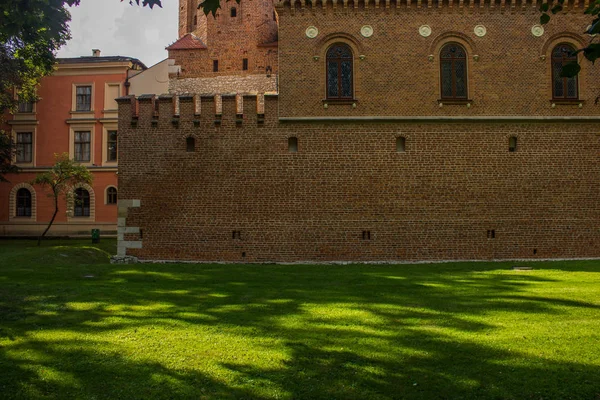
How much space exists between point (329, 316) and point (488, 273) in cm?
687

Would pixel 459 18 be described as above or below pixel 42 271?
above

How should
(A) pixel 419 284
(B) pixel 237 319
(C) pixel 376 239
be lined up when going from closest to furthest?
(B) pixel 237 319, (A) pixel 419 284, (C) pixel 376 239

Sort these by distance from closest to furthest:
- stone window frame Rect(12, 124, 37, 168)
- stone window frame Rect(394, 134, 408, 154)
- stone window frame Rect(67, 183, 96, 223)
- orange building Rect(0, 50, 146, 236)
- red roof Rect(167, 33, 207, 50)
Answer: stone window frame Rect(394, 134, 408, 154)
red roof Rect(167, 33, 207, 50)
stone window frame Rect(67, 183, 96, 223)
orange building Rect(0, 50, 146, 236)
stone window frame Rect(12, 124, 37, 168)

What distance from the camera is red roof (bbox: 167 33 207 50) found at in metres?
24.1

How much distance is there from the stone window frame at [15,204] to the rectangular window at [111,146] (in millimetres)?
5146

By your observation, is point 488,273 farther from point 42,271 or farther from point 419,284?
point 42,271

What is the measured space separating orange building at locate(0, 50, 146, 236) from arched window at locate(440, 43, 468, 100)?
22.9m

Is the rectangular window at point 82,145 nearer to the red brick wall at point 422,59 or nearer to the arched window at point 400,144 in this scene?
the red brick wall at point 422,59

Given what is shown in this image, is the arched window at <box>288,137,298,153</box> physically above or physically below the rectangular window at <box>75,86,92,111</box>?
below

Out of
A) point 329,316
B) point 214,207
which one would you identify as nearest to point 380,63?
point 214,207

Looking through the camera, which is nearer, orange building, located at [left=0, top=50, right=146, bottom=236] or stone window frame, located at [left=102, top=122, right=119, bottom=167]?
orange building, located at [left=0, top=50, right=146, bottom=236]

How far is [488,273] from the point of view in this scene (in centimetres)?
1366

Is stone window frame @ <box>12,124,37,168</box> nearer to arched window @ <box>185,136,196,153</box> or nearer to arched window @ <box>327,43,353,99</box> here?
arched window @ <box>185,136,196,153</box>

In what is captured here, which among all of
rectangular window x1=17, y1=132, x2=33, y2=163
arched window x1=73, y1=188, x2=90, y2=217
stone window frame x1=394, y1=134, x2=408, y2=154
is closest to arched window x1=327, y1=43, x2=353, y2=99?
stone window frame x1=394, y1=134, x2=408, y2=154
